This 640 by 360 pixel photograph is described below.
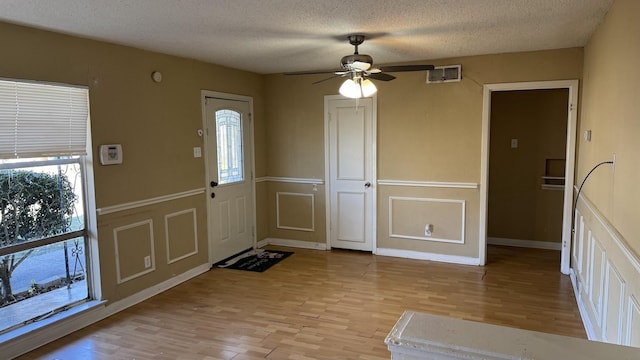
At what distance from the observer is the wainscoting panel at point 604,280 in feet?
6.91

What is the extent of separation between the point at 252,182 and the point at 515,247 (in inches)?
146

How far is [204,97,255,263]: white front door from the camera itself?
204 inches

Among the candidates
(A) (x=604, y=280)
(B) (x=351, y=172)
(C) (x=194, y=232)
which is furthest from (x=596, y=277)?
(C) (x=194, y=232)

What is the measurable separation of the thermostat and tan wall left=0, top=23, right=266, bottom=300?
0.18 feet

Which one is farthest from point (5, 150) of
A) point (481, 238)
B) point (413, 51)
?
point (481, 238)

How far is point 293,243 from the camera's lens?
245 inches

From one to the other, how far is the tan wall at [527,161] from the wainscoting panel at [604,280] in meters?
1.59

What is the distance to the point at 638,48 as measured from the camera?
85.4 inches

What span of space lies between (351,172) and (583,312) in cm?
301

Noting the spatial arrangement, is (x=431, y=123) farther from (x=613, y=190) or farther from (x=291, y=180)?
(x=613, y=190)

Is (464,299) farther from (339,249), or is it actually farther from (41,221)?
(41,221)

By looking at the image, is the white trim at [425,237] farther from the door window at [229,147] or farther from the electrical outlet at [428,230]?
the door window at [229,147]

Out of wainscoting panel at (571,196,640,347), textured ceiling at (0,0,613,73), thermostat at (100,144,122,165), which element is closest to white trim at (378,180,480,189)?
wainscoting panel at (571,196,640,347)

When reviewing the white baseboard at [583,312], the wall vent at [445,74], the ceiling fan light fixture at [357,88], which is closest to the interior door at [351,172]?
the wall vent at [445,74]
